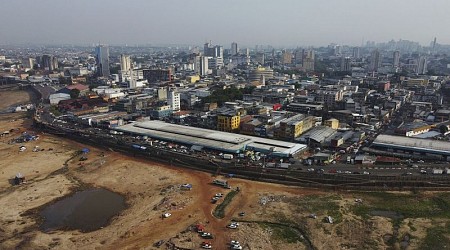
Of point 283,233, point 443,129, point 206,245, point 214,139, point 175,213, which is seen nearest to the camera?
point 206,245

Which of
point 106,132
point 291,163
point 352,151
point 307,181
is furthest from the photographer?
point 106,132

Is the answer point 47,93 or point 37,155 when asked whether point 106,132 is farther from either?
point 47,93

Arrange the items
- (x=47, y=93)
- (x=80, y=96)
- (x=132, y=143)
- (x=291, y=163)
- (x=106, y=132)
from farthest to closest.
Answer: (x=47, y=93), (x=80, y=96), (x=106, y=132), (x=132, y=143), (x=291, y=163)

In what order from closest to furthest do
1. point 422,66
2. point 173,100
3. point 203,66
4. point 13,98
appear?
point 173,100 < point 13,98 < point 203,66 < point 422,66

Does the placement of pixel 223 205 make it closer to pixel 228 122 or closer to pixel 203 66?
pixel 228 122

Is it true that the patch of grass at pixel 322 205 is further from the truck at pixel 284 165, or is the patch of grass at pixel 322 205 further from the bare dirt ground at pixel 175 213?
the truck at pixel 284 165

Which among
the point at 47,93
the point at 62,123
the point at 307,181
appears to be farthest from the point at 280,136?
the point at 47,93

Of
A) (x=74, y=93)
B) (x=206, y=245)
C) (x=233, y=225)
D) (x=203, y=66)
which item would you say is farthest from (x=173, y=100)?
(x=203, y=66)
